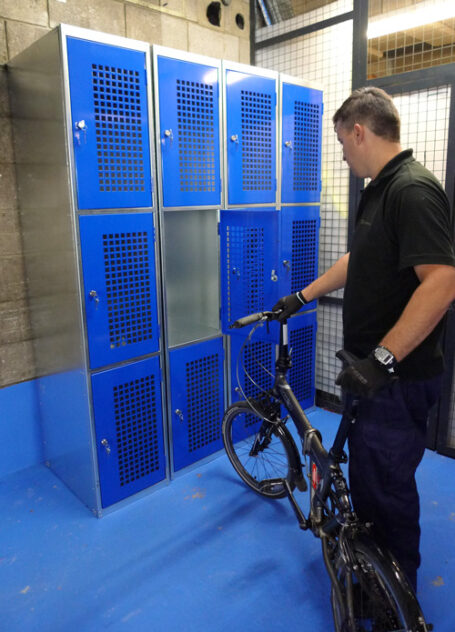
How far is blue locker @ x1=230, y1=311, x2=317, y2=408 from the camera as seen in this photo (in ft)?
10.9

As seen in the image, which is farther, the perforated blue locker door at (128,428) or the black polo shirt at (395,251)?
the perforated blue locker door at (128,428)

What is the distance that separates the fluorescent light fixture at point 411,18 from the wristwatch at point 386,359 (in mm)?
2498

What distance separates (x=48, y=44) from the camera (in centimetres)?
226

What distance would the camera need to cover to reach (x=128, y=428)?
2.73 meters

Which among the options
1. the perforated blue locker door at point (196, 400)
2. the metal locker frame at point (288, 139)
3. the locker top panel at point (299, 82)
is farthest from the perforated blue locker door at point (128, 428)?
the locker top panel at point (299, 82)

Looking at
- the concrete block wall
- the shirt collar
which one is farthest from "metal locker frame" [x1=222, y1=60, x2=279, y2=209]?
the shirt collar

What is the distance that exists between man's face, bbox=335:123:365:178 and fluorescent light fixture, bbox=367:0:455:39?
177 cm

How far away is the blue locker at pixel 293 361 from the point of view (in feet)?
10.9

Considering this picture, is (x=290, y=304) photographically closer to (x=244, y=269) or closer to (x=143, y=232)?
(x=244, y=269)

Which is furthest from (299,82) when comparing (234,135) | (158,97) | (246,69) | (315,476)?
(315,476)

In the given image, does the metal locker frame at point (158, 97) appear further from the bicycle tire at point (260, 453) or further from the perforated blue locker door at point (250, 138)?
the bicycle tire at point (260, 453)

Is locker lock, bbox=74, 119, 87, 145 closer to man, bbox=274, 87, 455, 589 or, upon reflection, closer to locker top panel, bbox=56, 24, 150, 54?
locker top panel, bbox=56, 24, 150, 54

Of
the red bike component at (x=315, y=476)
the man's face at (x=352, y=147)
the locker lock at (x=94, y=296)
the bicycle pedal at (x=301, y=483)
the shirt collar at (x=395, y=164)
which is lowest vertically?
the bicycle pedal at (x=301, y=483)

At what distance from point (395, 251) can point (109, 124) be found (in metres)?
1.55
